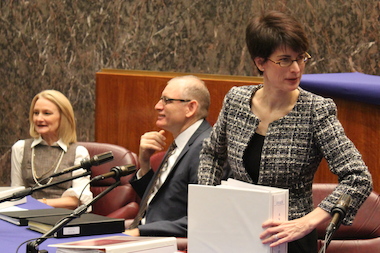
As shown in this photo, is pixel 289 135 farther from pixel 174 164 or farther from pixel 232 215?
pixel 174 164

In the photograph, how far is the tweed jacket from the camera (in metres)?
2.12

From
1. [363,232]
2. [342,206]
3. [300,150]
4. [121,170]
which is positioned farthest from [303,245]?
[363,232]

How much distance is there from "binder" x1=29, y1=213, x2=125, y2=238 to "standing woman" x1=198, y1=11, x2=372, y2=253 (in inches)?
24.1

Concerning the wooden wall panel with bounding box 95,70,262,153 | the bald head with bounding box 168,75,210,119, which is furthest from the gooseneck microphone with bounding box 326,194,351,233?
the wooden wall panel with bounding box 95,70,262,153

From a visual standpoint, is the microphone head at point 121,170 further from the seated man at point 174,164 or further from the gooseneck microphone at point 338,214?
the gooseneck microphone at point 338,214

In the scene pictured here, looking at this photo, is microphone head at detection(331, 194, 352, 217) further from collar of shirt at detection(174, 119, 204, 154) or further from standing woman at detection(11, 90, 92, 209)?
standing woman at detection(11, 90, 92, 209)

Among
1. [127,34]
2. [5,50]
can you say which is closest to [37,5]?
[5,50]

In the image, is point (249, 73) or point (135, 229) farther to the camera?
point (249, 73)

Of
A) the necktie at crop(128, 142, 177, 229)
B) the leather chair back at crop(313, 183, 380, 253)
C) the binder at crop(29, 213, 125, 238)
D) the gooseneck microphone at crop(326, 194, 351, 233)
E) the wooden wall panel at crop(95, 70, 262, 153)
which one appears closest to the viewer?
the gooseneck microphone at crop(326, 194, 351, 233)

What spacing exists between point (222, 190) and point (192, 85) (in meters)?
1.51

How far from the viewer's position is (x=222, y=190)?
2.07 metres

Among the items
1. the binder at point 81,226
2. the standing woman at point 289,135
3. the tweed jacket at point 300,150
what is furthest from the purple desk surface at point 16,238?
the standing woman at point 289,135

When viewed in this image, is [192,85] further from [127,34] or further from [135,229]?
[127,34]

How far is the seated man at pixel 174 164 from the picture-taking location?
319cm
